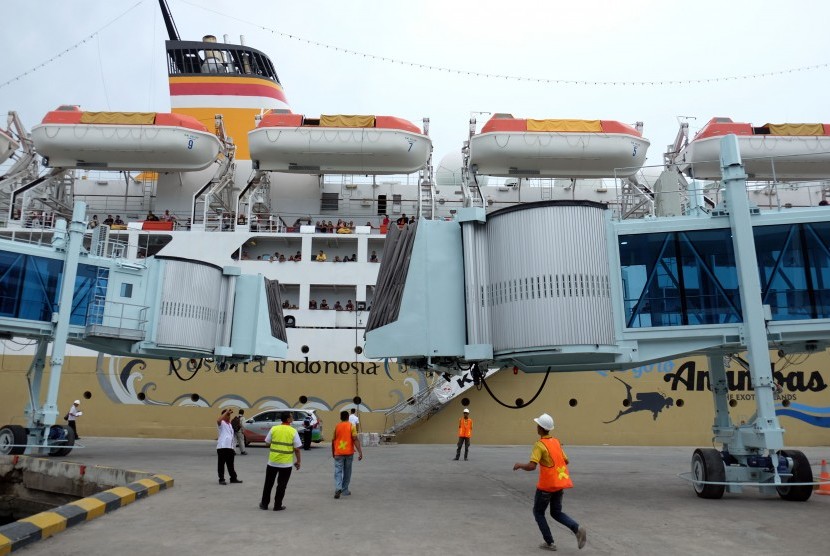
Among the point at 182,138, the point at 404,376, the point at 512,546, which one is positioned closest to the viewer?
the point at 512,546

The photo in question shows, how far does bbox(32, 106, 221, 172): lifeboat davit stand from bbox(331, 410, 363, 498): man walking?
20.1m

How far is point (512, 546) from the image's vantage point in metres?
7.20

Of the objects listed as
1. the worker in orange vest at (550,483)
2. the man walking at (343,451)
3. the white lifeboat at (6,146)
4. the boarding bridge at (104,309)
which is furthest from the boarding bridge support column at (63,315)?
the white lifeboat at (6,146)

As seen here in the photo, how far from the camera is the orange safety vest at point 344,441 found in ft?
34.9

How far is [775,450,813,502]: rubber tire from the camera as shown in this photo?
10.5m

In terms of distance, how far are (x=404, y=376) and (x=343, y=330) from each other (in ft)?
10.1

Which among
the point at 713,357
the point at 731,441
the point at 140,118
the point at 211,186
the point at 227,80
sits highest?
the point at 227,80

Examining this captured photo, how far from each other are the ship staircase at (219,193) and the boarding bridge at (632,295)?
18.6 m

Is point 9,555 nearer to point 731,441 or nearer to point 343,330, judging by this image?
point 731,441

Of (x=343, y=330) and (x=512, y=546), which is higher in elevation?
(x=343, y=330)

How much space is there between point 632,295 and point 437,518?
543cm

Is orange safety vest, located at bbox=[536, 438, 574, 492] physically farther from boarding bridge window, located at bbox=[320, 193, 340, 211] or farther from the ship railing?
boarding bridge window, located at bbox=[320, 193, 340, 211]

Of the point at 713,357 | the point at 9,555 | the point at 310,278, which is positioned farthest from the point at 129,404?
the point at 713,357

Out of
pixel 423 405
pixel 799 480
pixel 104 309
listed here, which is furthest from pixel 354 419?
pixel 799 480
